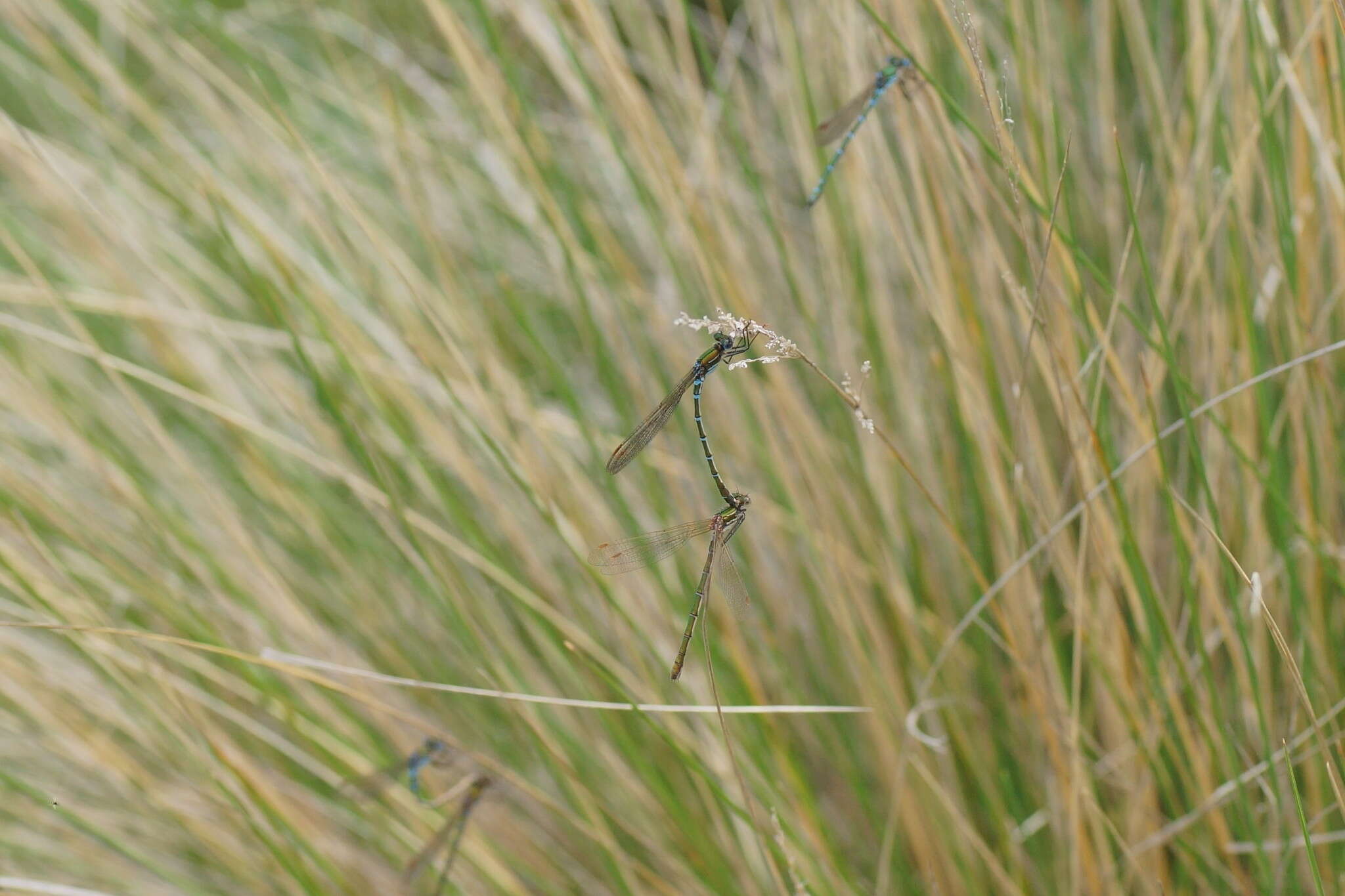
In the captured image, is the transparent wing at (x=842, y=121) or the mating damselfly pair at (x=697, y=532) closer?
the mating damselfly pair at (x=697, y=532)

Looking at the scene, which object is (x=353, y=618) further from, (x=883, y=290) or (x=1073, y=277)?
(x=1073, y=277)

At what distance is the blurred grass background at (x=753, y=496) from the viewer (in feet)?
4.71

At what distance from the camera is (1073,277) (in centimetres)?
127

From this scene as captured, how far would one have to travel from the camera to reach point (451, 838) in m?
1.62

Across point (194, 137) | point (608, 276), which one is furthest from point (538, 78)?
point (608, 276)

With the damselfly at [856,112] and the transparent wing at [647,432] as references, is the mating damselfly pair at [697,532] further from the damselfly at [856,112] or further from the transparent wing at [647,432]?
the damselfly at [856,112]

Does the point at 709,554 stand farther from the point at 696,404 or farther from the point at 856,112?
the point at 856,112

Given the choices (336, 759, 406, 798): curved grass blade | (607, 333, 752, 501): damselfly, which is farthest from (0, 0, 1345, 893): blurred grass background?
(607, 333, 752, 501): damselfly

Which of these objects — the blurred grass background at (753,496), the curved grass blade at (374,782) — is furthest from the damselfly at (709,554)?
the curved grass blade at (374,782)

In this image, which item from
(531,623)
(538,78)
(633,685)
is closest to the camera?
(633,685)

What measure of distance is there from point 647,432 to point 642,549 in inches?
6.5

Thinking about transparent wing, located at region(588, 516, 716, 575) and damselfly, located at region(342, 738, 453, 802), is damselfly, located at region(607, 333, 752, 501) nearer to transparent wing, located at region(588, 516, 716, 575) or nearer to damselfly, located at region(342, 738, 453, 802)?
transparent wing, located at region(588, 516, 716, 575)

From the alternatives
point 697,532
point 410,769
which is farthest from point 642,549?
point 410,769

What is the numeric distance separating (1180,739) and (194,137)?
3093 mm
